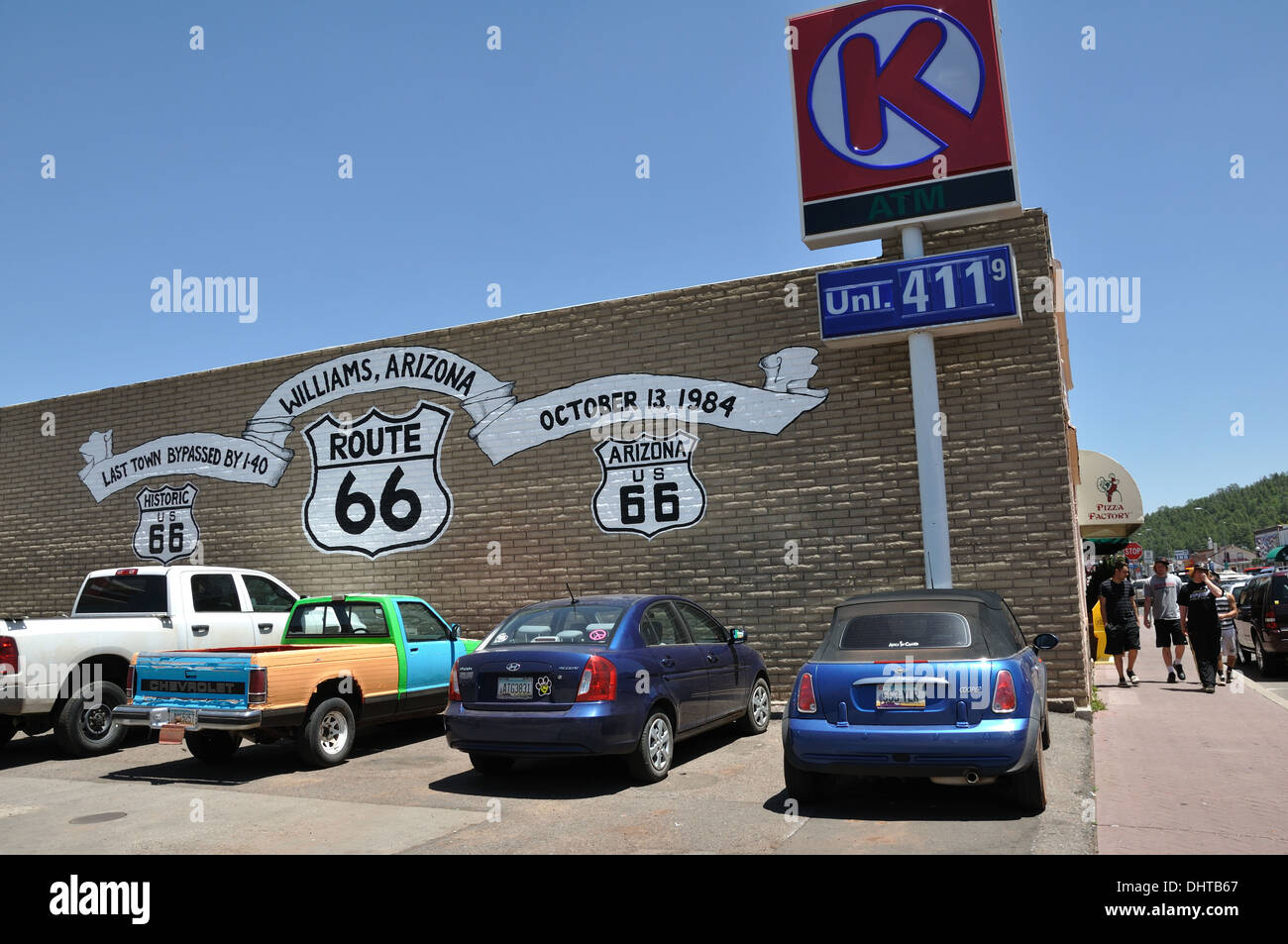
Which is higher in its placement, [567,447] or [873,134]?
[873,134]

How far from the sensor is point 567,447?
1381 centimetres

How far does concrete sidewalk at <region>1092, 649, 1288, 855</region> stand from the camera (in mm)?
5926

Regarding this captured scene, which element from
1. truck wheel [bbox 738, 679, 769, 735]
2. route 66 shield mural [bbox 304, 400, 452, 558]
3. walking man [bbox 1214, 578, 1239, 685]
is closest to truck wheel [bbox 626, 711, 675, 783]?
truck wheel [bbox 738, 679, 769, 735]

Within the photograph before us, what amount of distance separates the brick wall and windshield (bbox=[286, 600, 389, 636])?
374 cm

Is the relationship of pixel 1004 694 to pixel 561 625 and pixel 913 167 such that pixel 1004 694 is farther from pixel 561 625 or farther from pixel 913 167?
pixel 913 167

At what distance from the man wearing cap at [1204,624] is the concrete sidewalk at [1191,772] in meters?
0.40

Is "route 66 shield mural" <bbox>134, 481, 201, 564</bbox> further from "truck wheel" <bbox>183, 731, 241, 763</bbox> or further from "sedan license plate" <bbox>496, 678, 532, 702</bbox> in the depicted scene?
"sedan license plate" <bbox>496, 678, 532, 702</bbox>

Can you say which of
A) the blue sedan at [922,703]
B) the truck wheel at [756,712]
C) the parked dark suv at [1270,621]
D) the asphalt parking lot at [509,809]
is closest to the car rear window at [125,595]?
the asphalt parking lot at [509,809]

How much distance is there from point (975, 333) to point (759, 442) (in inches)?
120

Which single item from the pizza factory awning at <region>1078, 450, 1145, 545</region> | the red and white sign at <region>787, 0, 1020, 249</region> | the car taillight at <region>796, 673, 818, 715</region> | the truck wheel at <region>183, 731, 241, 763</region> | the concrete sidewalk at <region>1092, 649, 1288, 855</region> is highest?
the red and white sign at <region>787, 0, 1020, 249</region>

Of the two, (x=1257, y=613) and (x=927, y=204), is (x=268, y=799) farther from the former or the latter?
(x=1257, y=613)

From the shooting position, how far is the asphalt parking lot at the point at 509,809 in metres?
6.10

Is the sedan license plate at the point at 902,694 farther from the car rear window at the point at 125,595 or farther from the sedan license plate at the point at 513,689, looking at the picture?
the car rear window at the point at 125,595
